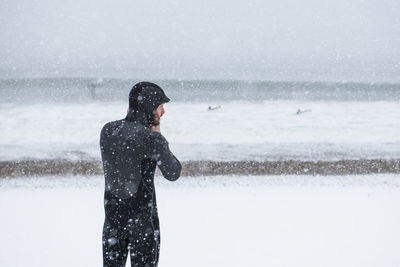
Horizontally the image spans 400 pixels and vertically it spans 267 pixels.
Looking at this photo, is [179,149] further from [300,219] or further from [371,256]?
[371,256]

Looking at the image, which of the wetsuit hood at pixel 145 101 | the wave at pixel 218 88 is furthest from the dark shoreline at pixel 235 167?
the wave at pixel 218 88


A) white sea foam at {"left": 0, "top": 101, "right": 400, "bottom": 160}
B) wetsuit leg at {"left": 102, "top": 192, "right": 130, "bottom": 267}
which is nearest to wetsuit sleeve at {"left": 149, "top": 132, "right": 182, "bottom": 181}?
wetsuit leg at {"left": 102, "top": 192, "right": 130, "bottom": 267}

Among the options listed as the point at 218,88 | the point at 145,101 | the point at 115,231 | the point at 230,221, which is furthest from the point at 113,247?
the point at 218,88

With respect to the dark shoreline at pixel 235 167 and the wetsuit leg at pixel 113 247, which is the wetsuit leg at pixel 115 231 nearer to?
the wetsuit leg at pixel 113 247

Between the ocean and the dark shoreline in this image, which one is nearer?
the dark shoreline

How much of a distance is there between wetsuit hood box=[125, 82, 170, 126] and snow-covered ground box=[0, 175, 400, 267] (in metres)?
3.20

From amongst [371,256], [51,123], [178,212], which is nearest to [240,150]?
[178,212]

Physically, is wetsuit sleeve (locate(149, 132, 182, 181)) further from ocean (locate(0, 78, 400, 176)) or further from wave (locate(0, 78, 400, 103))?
wave (locate(0, 78, 400, 103))

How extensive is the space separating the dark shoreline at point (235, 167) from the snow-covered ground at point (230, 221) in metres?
0.60

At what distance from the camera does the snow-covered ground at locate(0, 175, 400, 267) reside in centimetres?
530

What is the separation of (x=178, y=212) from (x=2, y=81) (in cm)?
3926

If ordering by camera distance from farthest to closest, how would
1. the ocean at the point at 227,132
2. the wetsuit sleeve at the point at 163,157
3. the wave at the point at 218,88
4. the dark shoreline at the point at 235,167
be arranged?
the wave at the point at 218,88 → the ocean at the point at 227,132 → the dark shoreline at the point at 235,167 → the wetsuit sleeve at the point at 163,157

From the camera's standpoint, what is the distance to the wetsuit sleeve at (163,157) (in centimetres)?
239

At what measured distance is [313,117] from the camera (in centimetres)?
2145
